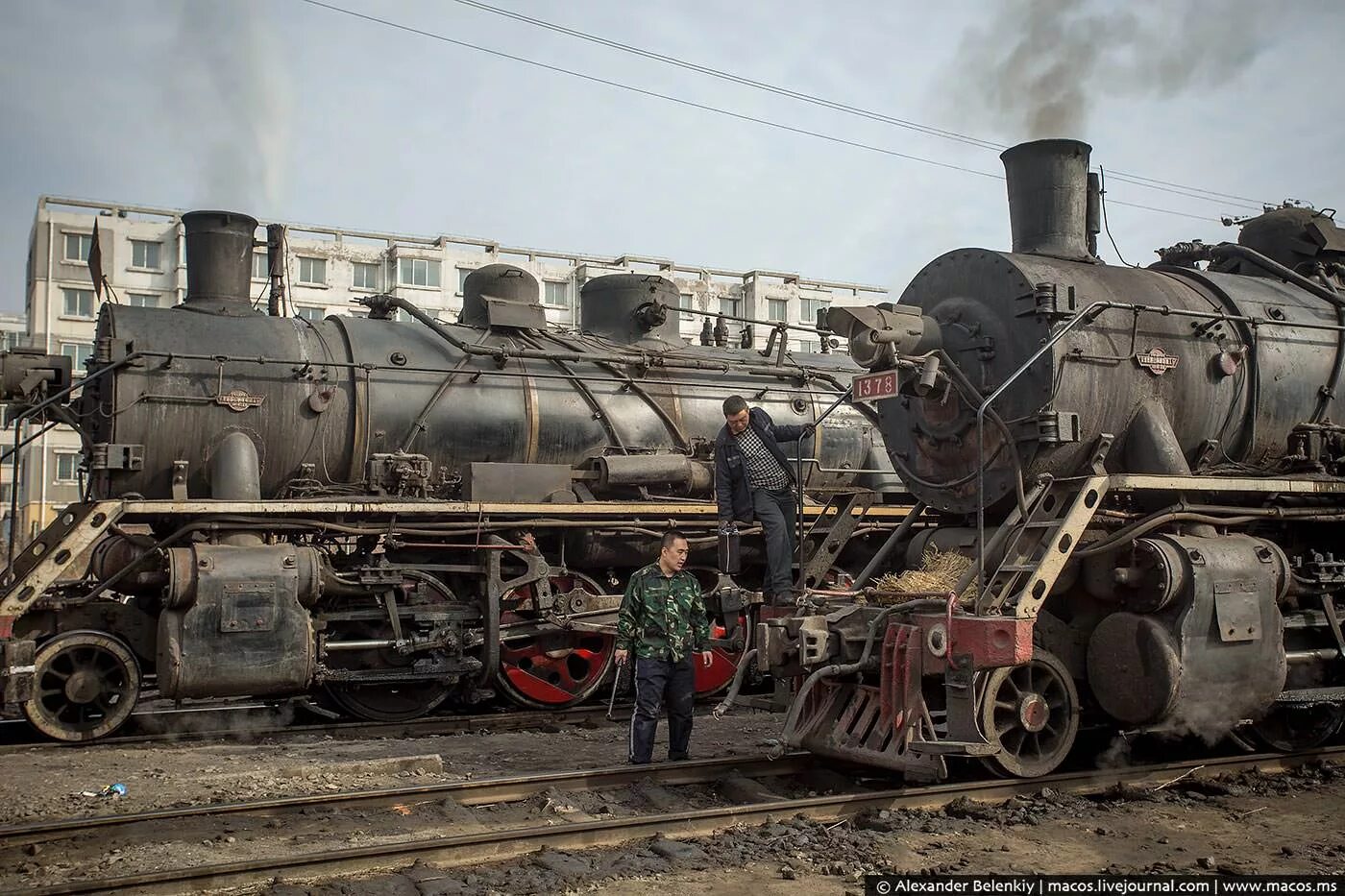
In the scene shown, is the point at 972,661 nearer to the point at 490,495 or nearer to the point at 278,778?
the point at 278,778

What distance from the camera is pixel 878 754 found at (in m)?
6.43

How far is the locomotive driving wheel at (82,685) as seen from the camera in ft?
27.4

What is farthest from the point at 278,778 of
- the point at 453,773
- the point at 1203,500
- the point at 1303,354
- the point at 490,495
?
the point at 1303,354

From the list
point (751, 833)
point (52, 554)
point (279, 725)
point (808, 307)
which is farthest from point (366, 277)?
point (751, 833)

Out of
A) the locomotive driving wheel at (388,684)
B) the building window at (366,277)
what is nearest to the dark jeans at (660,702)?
the locomotive driving wheel at (388,684)

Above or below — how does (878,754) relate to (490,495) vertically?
below

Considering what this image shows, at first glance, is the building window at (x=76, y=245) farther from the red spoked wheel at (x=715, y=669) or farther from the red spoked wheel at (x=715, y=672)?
the red spoked wheel at (x=715, y=672)

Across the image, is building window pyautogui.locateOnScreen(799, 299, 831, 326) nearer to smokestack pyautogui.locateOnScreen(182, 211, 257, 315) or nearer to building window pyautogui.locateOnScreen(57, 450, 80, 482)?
building window pyautogui.locateOnScreen(57, 450, 80, 482)

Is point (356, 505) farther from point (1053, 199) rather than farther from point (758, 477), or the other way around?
point (1053, 199)

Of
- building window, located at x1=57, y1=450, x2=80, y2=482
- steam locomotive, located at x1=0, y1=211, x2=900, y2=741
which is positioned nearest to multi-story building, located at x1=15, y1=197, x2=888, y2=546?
building window, located at x1=57, y1=450, x2=80, y2=482

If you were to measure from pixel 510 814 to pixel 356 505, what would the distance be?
3.82m

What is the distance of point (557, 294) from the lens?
175 feet

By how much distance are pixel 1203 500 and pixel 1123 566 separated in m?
0.85

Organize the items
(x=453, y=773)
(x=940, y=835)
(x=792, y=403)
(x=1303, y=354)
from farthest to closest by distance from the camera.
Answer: (x=792, y=403)
(x=1303, y=354)
(x=453, y=773)
(x=940, y=835)
